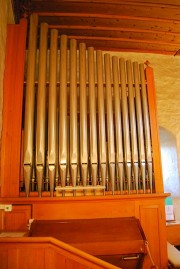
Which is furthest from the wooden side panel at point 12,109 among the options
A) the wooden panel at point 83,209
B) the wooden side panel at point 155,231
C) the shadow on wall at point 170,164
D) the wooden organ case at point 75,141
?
the shadow on wall at point 170,164

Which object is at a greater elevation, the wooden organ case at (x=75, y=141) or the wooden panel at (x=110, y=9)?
the wooden panel at (x=110, y=9)

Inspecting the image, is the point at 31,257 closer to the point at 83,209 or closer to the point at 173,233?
the point at 83,209

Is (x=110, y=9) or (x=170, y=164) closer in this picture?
(x=110, y=9)

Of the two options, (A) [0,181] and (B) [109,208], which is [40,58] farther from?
(B) [109,208]

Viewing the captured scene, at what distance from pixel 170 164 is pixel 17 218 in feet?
10.3

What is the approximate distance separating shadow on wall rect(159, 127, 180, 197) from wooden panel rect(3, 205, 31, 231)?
286cm

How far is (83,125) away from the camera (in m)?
3.53

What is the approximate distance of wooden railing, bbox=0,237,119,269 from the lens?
2248mm

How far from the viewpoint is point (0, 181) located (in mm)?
3189

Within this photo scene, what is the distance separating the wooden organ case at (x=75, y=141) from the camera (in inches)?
128

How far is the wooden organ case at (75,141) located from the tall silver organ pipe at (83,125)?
0.01 meters

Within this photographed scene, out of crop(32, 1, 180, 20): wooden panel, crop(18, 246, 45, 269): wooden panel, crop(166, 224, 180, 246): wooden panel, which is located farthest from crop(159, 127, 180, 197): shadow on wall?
crop(18, 246, 45, 269): wooden panel

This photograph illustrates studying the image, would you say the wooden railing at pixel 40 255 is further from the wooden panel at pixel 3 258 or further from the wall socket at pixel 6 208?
the wall socket at pixel 6 208

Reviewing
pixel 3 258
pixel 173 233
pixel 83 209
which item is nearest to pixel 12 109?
Result: pixel 83 209
